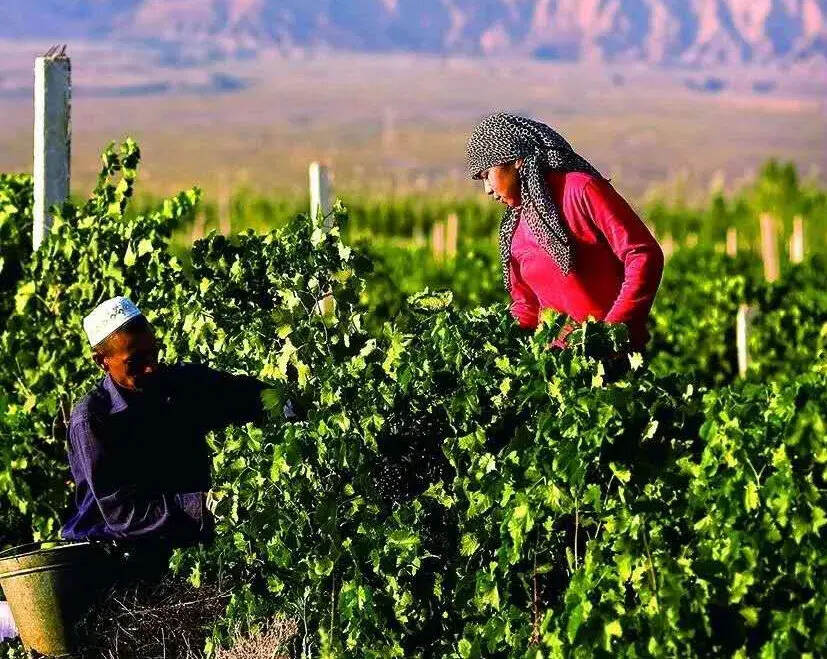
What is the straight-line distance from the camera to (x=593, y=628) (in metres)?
5.52

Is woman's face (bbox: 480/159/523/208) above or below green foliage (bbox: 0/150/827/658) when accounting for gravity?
above

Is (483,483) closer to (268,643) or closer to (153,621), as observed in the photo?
(268,643)

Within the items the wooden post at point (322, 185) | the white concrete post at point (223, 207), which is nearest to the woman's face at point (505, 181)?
the wooden post at point (322, 185)

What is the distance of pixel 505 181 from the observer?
7.19 meters

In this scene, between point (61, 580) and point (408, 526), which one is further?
point (61, 580)

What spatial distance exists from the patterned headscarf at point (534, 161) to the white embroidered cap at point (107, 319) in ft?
4.35

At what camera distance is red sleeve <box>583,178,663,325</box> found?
6793mm

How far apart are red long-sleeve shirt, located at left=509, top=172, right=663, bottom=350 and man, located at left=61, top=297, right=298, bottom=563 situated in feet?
3.42

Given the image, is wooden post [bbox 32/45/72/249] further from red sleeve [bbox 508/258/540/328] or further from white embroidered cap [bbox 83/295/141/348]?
red sleeve [bbox 508/258/540/328]

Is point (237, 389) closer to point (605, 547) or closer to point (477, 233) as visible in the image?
point (605, 547)

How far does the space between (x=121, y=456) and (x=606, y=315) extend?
68.7 inches

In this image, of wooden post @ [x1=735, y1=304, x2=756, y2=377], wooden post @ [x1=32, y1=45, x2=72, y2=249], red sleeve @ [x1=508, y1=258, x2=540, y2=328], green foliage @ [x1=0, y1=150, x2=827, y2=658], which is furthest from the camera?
wooden post @ [x1=735, y1=304, x2=756, y2=377]

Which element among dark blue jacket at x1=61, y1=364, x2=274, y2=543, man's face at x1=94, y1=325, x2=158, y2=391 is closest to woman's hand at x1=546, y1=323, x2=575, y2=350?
dark blue jacket at x1=61, y1=364, x2=274, y2=543

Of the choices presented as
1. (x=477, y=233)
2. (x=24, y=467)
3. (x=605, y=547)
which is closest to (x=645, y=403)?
(x=605, y=547)
